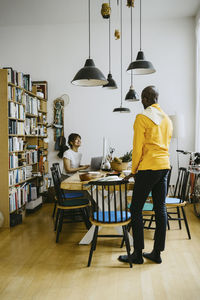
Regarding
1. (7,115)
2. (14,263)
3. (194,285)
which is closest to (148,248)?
(194,285)

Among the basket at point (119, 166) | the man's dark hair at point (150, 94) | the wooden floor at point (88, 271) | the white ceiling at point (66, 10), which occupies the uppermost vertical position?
the white ceiling at point (66, 10)

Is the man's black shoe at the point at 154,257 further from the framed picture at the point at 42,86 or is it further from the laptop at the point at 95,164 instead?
the framed picture at the point at 42,86

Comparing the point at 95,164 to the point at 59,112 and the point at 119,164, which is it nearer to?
the point at 119,164

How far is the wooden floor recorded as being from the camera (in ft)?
7.20

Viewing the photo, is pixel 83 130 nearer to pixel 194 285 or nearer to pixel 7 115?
pixel 7 115

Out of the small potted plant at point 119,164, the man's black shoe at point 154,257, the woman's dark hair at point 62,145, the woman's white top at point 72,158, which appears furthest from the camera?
the woman's dark hair at point 62,145

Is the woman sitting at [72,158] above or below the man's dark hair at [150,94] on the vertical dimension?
below

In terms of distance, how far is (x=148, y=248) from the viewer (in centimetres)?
312

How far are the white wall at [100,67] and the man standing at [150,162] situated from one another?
3.20 meters

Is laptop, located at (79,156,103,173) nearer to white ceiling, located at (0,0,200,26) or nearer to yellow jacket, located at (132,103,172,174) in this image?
yellow jacket, located at (132,103,172,174)

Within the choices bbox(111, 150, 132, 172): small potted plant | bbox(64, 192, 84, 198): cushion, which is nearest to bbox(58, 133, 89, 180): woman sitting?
bbox(64, 192, 84, 198): cushion

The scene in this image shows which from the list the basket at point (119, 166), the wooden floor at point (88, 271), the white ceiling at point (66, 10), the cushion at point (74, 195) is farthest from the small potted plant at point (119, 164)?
the white ceiling at point (66, 10)

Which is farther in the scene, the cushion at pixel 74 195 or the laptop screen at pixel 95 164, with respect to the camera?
the laptop screen at pixel 95 164

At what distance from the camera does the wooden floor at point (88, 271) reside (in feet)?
7.20
